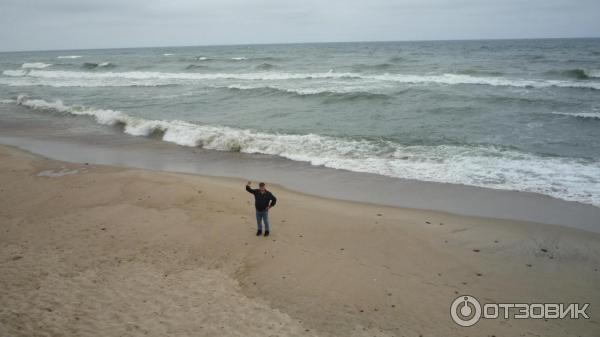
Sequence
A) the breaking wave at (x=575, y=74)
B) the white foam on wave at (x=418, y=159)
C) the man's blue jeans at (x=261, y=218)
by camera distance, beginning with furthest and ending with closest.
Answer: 1. the breaking wave at (x=575, y=74)
2. the white foam on wave at (x=418, y=159)
3. the man's blue jeans at (x=261, y=218)

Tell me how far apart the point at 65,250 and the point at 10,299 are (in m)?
1.64

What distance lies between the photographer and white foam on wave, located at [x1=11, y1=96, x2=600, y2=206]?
10883mm

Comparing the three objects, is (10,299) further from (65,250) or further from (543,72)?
(543,72)

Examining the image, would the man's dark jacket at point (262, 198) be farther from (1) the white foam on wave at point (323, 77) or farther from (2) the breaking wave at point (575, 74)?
(2) the breaking wave at point (575, 74)

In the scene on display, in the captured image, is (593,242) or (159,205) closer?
(593,242)

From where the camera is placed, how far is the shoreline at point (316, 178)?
9.25 meters

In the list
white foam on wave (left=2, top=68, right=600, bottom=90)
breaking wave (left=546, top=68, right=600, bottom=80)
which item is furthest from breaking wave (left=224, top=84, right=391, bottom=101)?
breaking wave (left=546, top=68, right=600, bottom=80)

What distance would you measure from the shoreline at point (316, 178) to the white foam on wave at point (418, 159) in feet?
1.70

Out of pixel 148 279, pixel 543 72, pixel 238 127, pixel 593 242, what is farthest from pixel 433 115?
pixel 543 72

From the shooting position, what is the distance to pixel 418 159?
13203 millimetres

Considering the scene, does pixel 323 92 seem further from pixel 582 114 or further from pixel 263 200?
pixel 263 200

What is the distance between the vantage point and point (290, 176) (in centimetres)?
1206

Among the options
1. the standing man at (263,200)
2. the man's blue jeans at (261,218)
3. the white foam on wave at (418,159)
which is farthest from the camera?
the white foam on wave at (418,159)

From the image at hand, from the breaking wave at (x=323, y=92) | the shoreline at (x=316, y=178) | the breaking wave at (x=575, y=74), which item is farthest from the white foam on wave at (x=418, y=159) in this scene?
the breaking wave at (x=575, y=74)
